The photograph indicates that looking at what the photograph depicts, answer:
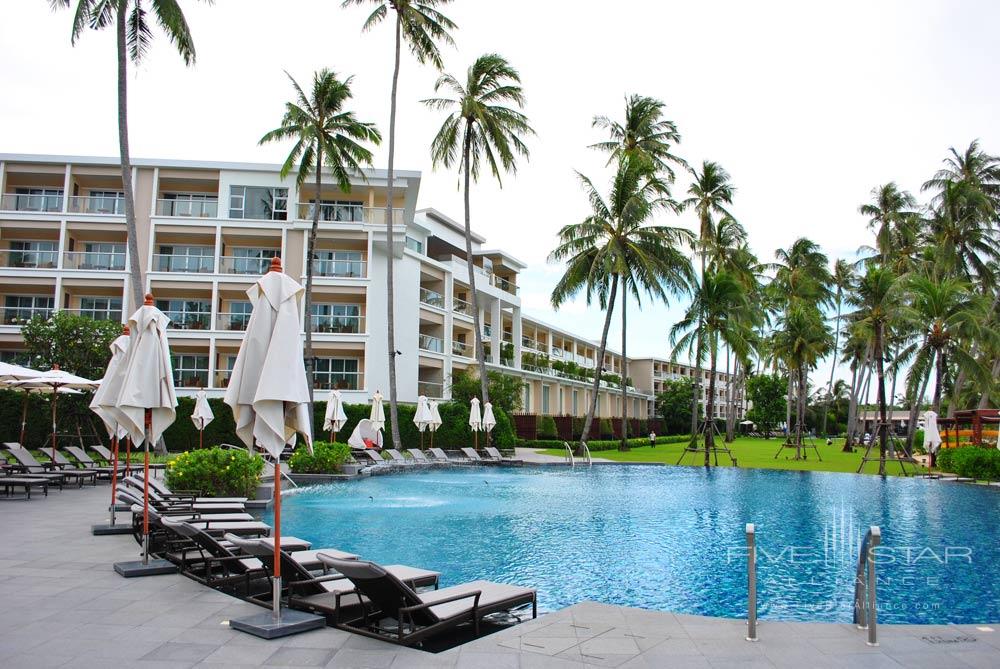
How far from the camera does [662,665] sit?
473cm

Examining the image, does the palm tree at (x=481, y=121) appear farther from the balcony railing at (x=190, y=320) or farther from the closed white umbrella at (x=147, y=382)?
the closed white umbrella at (x=147, y=382)

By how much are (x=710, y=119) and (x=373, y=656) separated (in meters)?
17.0

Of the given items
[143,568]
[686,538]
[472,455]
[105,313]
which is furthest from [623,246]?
[143,568]

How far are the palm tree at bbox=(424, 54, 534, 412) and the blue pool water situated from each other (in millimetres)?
15440

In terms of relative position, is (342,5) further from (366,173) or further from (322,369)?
(322,369)

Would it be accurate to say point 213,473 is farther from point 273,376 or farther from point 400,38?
point 400,38

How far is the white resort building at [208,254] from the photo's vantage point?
35.3 m

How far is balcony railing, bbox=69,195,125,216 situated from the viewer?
118 feet

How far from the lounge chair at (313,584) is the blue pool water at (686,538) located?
2023 mm

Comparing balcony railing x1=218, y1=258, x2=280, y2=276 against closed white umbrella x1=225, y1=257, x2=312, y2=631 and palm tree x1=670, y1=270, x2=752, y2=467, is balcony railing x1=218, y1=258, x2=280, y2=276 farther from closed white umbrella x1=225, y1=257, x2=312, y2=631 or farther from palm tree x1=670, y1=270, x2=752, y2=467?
closed white umbrella x1=225, y1=257, x2=312, y2=631

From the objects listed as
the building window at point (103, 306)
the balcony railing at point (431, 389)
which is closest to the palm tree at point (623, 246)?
the balcony railing at point (431, 389)

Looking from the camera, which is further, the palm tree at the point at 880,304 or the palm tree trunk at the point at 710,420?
the palm tree trunk at the point at 710,420

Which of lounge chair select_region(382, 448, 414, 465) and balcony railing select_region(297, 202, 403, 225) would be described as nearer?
lounge chair select_region(382, 448, 414, 465)

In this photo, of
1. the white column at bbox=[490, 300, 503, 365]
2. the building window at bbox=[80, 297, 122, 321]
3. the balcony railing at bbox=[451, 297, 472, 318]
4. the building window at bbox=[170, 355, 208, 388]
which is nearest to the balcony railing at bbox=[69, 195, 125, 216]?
the building window at bbox=[80, 297, 122, 321]
